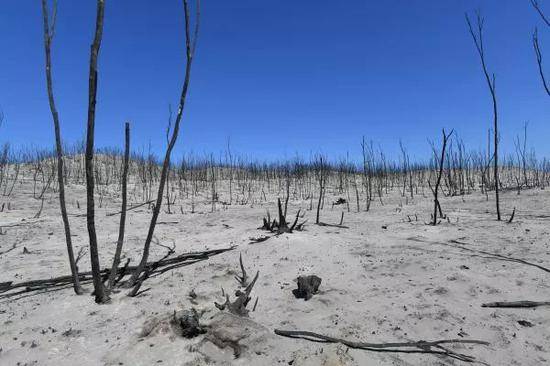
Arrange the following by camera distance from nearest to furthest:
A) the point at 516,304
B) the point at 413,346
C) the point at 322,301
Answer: the point at 413,346 → the point at 516,304 → the point at 322,301

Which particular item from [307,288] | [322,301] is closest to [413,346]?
[322,301]

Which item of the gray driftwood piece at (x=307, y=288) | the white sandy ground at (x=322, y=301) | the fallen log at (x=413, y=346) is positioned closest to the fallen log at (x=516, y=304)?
the white sandy ground at (x=322, y=301)

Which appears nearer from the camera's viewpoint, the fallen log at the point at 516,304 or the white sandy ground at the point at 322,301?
the white sandy ground at the point at 322,301

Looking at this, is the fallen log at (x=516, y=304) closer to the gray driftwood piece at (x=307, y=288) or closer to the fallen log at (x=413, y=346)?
the fallen log at (x=413, y=346)

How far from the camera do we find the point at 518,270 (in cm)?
260

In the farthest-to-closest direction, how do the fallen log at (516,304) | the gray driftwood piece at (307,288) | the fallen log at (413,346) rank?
1. the gray driftwood piece at (307,288)
2. the fallen log at (516,304)
3. the fallen log at (413,346)

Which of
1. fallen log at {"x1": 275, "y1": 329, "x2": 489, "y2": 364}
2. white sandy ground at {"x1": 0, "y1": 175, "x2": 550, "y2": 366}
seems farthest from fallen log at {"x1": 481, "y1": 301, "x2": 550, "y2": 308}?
fallen log at {"x1": 275, "y1": 329, "x2": 489, "y2": 364}

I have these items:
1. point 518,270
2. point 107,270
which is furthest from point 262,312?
point 518,270

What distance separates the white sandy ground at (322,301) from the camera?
1743 mm

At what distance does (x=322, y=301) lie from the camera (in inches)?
92.2

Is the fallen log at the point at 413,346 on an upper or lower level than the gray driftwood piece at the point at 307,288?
lower

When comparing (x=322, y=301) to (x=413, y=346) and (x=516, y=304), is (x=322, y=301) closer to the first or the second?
(x=413, y=346)

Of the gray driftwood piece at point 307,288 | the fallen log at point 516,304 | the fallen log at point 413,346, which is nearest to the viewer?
the fallen log at point 413,346

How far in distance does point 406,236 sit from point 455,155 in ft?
27.8
